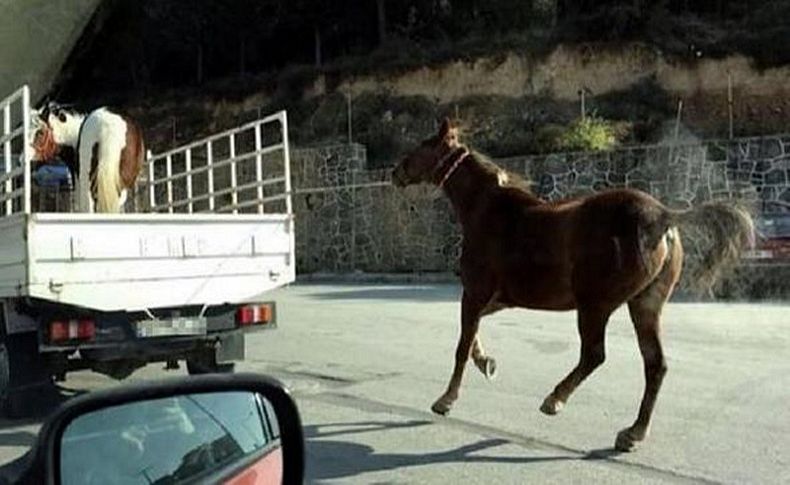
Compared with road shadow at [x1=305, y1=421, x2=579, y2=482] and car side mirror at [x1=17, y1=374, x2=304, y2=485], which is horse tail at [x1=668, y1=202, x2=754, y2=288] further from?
car side mirror at [x1=17, y1=374, x2=304, y2=485]

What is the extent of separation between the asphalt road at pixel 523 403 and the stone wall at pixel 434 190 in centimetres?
754

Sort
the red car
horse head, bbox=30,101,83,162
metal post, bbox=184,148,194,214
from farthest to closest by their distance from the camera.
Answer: the red car, metal post, bbox=184,148,194,214, horse head, bbox=30,101,83,162

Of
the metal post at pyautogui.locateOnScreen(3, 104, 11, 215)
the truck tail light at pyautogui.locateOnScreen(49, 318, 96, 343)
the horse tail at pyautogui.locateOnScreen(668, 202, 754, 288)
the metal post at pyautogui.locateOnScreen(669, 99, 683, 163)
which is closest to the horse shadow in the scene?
the horse tail at pyautogui.locateOnScreen(668, 202, 754, 288)

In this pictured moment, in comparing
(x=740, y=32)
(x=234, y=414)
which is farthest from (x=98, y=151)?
(x=740, y=32)

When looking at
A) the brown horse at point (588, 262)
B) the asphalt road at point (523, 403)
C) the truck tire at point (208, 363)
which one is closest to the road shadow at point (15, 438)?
the asphalt road at point (523, 403)

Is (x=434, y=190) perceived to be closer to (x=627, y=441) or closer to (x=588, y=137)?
(x=588, y=137)

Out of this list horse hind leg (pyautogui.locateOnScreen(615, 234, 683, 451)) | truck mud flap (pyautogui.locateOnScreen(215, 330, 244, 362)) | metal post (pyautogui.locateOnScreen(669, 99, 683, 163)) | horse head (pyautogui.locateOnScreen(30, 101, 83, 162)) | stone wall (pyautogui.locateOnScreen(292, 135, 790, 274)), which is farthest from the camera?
metal post (pyautogui.locateOnScreen(669, 99, 683, 163))

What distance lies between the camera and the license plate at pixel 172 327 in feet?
27.7

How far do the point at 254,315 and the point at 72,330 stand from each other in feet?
5.33

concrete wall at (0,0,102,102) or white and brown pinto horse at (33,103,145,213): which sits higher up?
concrete wall at (0,0,102,102)

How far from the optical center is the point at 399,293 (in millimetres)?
20844

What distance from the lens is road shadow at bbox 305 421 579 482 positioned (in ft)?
22.5

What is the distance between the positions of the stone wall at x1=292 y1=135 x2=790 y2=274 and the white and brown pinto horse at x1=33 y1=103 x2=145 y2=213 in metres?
12.2

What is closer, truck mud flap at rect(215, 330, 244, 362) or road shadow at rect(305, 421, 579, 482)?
road shadow at rect(305, 421, 579, 482)
